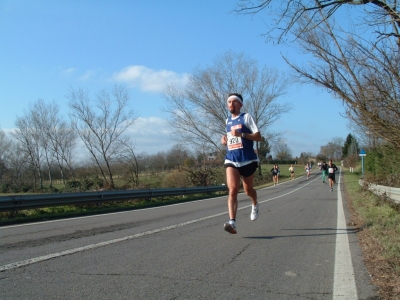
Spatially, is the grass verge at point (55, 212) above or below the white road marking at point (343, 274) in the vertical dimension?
above

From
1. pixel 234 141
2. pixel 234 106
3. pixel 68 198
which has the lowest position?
pixel 68 198

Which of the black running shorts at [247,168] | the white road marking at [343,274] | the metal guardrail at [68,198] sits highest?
the black running shorts at [247,168]

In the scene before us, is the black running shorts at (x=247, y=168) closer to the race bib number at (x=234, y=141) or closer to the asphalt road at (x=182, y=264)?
the race bib number at (x=234, y=141)

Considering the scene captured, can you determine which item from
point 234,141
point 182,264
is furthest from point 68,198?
point 182,264

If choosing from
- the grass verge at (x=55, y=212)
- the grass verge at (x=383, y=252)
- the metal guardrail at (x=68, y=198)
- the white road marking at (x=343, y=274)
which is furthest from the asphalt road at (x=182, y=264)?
the metal guardrail at (x=68, y=198)

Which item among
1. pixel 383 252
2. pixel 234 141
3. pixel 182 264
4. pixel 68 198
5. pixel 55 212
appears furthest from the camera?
pixel 68 198

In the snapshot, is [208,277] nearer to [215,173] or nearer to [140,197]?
[140,197]

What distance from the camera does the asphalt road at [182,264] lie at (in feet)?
11.4

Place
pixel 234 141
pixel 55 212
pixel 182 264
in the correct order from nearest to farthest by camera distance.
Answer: pixel 182 264, pixel 234 141, pixel 55 212

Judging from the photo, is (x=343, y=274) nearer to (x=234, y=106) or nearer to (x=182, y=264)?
(x=182, y=264)

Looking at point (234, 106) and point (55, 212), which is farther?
point (55, 212)

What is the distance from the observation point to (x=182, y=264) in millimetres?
4398

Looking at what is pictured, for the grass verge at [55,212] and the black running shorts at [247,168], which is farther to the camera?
the grass verge at [55,212]

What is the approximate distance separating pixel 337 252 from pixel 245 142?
2046mm
